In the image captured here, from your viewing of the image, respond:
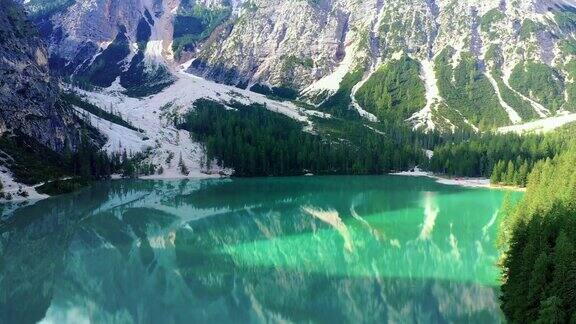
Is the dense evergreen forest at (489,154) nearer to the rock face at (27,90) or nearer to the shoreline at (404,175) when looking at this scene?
the shoreline at (404,175)

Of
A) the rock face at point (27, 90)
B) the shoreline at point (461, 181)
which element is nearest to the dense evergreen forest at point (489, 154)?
the shoreline at point (461, 181)

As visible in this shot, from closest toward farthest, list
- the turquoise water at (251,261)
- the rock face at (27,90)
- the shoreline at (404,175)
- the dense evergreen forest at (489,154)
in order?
the turquoise water at (251,261) → the shoreline at (404,175) → the rock face at (27,90) → the dense evergreen forest at (489,154)

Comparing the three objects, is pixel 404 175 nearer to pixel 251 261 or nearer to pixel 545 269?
pixel 251 261

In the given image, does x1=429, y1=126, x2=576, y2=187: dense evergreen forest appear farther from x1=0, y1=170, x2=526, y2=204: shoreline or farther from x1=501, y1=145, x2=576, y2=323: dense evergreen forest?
x1=501, y1=145, x2=576, y2=323: dense evergreen forest

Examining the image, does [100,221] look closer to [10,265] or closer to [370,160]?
[10,265]

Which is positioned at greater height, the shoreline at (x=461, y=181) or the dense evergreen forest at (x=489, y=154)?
the dense evergreen forest at (x=489, y=154)

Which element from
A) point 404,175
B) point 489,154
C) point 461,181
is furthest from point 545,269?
point 404,175

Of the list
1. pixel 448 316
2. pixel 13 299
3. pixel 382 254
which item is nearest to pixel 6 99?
pixel 13 299
